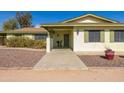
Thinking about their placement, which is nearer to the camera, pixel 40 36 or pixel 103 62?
pixel 103 62

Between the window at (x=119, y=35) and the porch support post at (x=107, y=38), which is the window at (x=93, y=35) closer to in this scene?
the porch support post at (x=107, y=38)

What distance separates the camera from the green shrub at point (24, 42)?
82.2ft

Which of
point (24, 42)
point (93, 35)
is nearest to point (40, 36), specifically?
point (24, 42)

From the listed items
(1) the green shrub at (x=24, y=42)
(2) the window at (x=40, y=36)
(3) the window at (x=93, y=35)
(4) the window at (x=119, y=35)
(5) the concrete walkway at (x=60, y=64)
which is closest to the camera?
(5) the concrete walkway at (x=60, y=64)

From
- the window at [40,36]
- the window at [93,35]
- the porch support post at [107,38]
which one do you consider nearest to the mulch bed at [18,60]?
the window at [93,35]

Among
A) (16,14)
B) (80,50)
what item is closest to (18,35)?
(80,50)

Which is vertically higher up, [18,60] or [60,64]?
[60,64]

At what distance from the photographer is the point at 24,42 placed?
2614 cm

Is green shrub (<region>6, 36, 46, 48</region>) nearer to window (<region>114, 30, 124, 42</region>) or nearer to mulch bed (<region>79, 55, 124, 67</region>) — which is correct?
window (<region>114, 30, 124, 42</region>)

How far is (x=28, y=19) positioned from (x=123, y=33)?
42.9 metres

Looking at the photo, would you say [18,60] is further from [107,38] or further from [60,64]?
[107,38]

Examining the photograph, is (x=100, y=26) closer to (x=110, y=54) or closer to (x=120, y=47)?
(x=120, y=47)

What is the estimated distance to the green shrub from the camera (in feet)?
82.2
